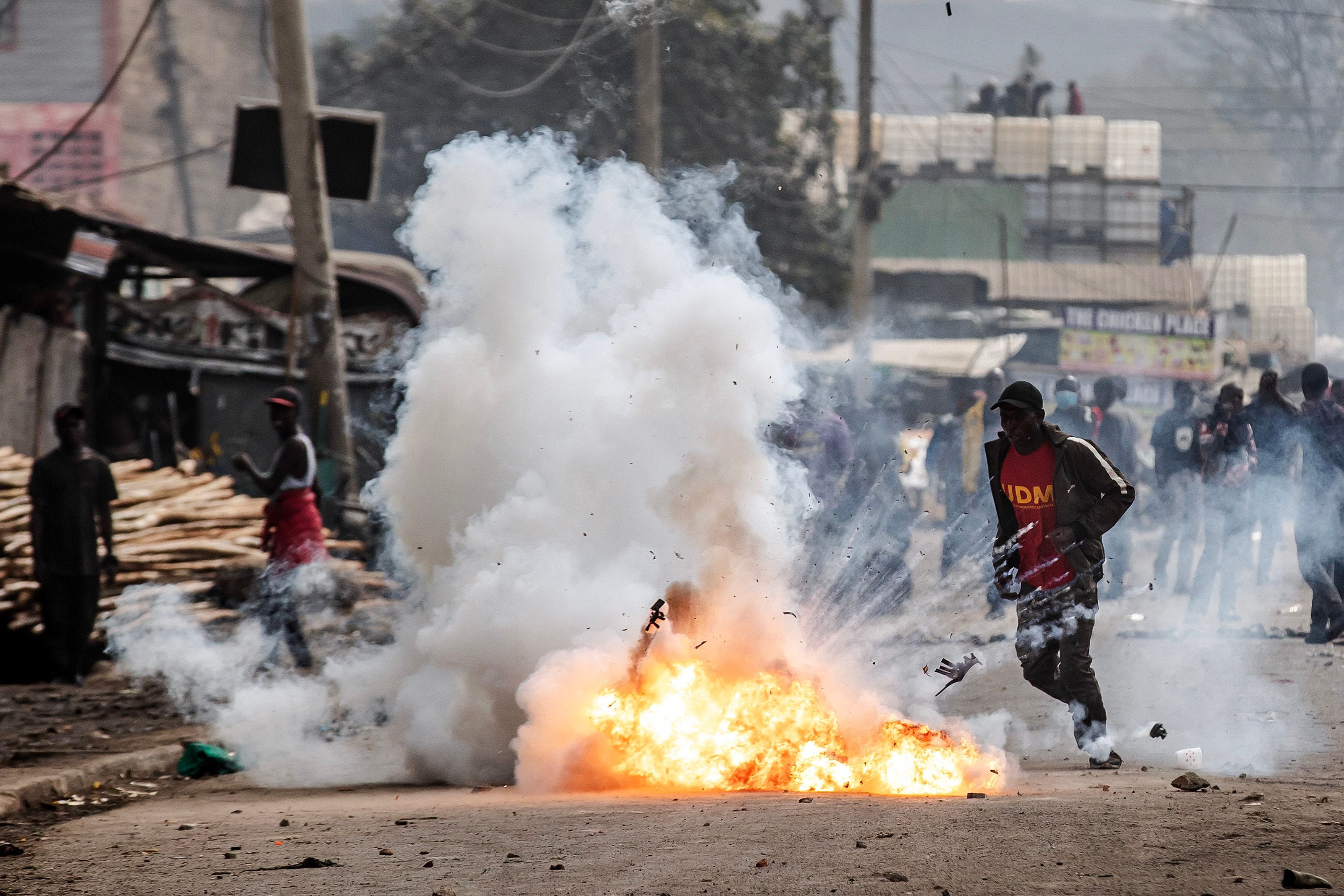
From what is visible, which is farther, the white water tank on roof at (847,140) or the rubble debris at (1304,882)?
the white water tank on roof at (847,140)

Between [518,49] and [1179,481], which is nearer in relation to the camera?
[1179,481]

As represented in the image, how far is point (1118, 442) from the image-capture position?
13.3m

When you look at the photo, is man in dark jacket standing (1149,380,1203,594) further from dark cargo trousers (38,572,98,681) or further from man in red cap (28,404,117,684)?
dark cargo trousers (38,572,98,681)

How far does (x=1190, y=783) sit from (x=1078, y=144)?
40.6 meters

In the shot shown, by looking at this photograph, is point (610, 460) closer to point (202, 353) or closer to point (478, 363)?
point (478, 363)

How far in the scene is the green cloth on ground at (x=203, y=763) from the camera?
7.95 metres

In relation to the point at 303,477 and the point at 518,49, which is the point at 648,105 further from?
the point at 518,49

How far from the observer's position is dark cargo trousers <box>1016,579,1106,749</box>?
6.97 m

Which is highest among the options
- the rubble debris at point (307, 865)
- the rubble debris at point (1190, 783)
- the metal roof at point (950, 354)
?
the rubble debris at point (307, 865)

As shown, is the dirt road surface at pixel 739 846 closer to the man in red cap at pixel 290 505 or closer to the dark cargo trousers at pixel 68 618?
the man in red cap at pixel 290 505

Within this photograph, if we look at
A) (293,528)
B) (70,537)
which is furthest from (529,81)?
(293,528)

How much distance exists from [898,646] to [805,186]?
19.8 metres

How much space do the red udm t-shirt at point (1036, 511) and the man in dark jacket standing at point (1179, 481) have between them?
5.53 metres

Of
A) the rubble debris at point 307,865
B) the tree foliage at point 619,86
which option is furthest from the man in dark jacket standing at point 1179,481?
the tree foliage at point 619,86
